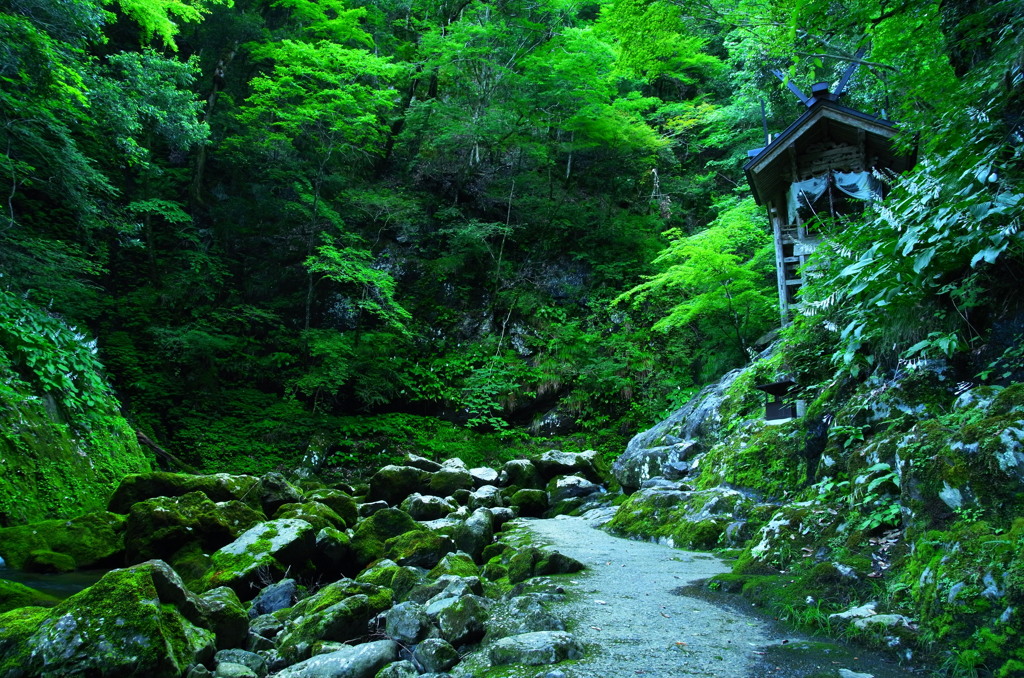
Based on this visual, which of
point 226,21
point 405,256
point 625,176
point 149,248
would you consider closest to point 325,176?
point 405,256

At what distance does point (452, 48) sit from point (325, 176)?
626 centimetres

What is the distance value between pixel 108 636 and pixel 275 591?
83.0 inches

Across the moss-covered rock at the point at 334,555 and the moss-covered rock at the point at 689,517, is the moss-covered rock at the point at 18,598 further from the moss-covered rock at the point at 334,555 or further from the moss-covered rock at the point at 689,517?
the moss-covered rock at the point at 689,517

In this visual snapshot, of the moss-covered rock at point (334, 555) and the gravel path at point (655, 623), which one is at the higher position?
the gravel path at point (655, 623)

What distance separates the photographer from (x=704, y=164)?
77.9 feet

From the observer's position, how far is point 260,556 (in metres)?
5.68

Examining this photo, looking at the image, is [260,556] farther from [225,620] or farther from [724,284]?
[724,284]

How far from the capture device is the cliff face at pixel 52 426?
733 cm

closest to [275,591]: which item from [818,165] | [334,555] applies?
[334,555]

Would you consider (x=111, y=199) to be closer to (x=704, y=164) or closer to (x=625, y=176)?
(x=625, y=176)

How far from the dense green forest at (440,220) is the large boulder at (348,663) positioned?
14.0 feet

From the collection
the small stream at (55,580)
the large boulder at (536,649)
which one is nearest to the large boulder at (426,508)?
the small stream at (55,580)

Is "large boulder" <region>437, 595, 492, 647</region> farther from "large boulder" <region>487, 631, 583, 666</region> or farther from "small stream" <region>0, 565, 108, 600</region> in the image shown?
"small stream" <region>0, 565, 108, 600</region>

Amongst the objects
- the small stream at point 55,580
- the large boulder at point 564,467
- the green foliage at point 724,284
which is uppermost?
the green foliage at point 724,284
